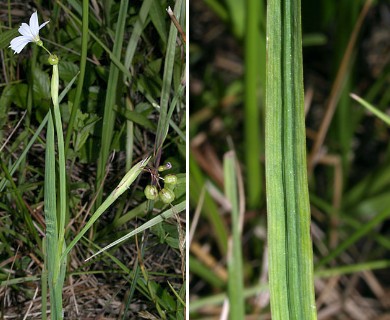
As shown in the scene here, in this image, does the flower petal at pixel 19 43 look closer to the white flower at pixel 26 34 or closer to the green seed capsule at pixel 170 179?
the white flower at pixel 26 34

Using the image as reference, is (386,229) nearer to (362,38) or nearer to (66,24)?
(362,38)

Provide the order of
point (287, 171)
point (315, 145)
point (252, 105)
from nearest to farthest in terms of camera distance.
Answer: point (287, 171)
point (252, 105)
point (315, 145)

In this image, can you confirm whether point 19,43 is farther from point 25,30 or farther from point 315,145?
point 315,145

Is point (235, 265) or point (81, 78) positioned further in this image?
point (235, 265)

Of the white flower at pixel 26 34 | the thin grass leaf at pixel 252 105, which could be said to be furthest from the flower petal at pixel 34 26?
the thin grass leaf at pixel 252 105

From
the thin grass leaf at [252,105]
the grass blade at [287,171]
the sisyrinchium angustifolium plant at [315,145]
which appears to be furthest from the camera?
the sisyrinchium angustifolium plant at [315,145]

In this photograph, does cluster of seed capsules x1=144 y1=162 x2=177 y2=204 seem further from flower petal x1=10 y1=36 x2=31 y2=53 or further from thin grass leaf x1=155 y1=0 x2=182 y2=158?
flower petal x1=10 y1=36 x2=31 y2=53

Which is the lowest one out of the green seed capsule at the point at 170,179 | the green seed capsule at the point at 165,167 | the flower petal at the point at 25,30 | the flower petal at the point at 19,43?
the green seed capsule at the point at 170,179

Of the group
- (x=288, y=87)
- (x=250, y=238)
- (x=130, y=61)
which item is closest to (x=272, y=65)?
(x=288, y=87)

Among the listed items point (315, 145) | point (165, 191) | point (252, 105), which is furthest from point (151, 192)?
point (315, 145)

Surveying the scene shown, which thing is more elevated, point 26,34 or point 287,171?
point 26,34
